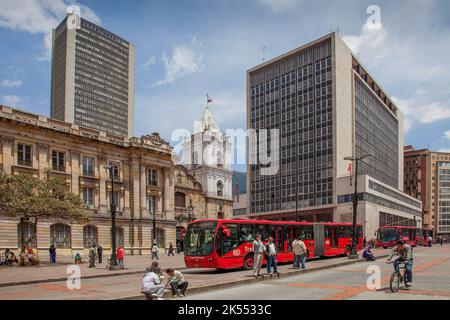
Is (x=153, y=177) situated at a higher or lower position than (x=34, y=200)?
higher

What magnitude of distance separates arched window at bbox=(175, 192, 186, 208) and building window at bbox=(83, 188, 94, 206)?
1898 centimetres

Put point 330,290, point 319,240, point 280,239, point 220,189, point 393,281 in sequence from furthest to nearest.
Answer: point 220,189 → point 319,240 → point 280,239 → point 330,290 → point 393,281

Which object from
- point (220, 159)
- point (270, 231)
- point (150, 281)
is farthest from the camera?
→ point (220, 159)

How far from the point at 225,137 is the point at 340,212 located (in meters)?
26.0

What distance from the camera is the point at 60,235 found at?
48.6m

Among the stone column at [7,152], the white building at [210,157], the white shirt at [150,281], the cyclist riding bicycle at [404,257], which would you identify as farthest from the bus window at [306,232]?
the white building at [210,157]

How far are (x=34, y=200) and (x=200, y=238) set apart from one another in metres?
14.9

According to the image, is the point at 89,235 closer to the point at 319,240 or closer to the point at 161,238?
the point at 161,238

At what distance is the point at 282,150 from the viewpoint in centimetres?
10256

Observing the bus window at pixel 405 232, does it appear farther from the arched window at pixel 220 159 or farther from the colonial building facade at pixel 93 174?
the arched window at pixel 220 159

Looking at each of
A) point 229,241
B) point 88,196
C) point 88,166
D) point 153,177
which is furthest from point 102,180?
point 229,241

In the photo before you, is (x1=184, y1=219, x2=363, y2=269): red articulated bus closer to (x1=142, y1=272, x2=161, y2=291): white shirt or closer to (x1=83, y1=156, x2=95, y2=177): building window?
(x1=142, y1=272, x2=161, y2=291): white shirt

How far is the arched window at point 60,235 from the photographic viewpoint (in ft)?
157
